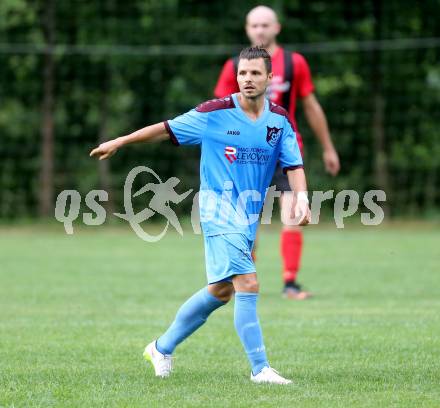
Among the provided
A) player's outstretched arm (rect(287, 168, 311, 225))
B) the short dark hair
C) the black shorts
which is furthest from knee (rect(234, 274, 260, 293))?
the black shorts

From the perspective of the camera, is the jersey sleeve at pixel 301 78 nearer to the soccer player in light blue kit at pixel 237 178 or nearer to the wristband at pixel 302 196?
the soccer player in light blue kit at pixel 237 178

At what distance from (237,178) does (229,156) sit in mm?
119

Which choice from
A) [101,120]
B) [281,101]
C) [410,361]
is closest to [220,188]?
[410,361]

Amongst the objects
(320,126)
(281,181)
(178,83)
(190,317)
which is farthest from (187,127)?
(178,83)

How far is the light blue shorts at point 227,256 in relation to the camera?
5.03 m

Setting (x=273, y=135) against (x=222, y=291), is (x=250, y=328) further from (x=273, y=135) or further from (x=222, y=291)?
(x=273, y=135)

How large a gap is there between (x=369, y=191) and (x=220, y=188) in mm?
16769

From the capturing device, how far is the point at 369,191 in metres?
21.7

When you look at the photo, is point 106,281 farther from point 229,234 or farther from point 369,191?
point 369,191

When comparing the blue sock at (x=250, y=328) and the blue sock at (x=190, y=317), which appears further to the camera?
the blue sock at (x=190, y=317)

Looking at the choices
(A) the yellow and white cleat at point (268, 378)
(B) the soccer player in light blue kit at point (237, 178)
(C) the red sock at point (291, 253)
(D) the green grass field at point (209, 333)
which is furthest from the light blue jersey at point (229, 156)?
(C) the red sock at point (291, 253)

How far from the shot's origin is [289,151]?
209 inches

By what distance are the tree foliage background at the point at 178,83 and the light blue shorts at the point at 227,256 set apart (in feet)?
51.8

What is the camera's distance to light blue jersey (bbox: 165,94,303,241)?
5141 mm
